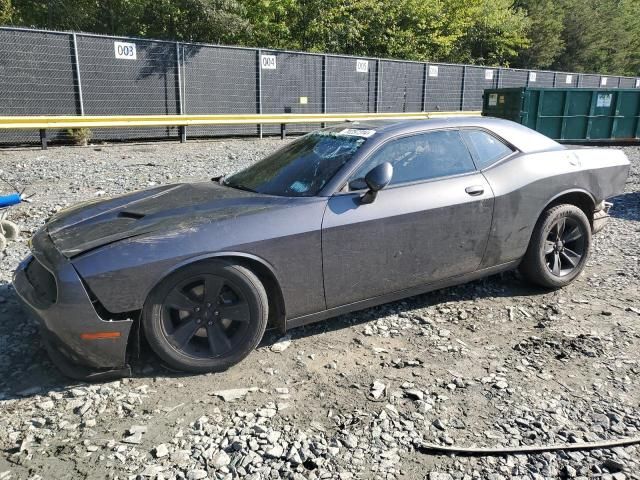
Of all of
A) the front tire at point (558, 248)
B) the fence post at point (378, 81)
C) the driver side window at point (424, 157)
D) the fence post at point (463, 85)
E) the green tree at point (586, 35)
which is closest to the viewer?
the driver side window at point (424, 157)

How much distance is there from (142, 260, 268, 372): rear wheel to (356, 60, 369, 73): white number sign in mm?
15494

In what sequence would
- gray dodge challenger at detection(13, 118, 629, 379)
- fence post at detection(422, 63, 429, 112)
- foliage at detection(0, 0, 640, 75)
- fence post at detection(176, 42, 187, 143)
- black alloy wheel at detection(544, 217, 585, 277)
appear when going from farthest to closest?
1. fence post at detection(422, 63, 429, 112)
2. foliage at detection(0, 0, 640, 75)
3. fence post at detection(176, 42, 187, 143)
4. black alloy wheel at detection(544, 217, 585, 277)
5. gray dodge challenger at detection(13, 118, 629, 379)

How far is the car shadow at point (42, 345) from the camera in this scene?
10.4 ft

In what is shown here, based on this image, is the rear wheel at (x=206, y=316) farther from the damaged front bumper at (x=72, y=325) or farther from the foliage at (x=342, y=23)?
the foliage at (x=342, y=23)

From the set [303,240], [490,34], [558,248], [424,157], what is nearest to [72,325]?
[303,240]

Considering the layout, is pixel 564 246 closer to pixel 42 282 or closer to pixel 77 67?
pixel 42 282

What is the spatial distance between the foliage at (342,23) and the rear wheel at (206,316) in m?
16.9

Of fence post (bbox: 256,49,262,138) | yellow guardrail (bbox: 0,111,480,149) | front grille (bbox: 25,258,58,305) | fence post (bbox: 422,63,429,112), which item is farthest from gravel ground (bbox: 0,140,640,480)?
fence post (bbox: 422,63,429,112)

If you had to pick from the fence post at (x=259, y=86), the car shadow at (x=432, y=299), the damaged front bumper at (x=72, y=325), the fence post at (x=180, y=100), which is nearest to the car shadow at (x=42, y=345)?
the car shadow at (x=432, y=299)

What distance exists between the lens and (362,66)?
17.6 m

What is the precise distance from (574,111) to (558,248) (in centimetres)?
1345

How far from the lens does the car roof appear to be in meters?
4.03

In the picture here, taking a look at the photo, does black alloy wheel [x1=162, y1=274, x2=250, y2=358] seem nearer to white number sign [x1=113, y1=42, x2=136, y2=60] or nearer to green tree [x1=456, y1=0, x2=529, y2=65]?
white number sign [x1=113, y1=42, x2=136, y2=60]

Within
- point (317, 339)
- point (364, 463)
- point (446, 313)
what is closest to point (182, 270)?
point (317, 339)
